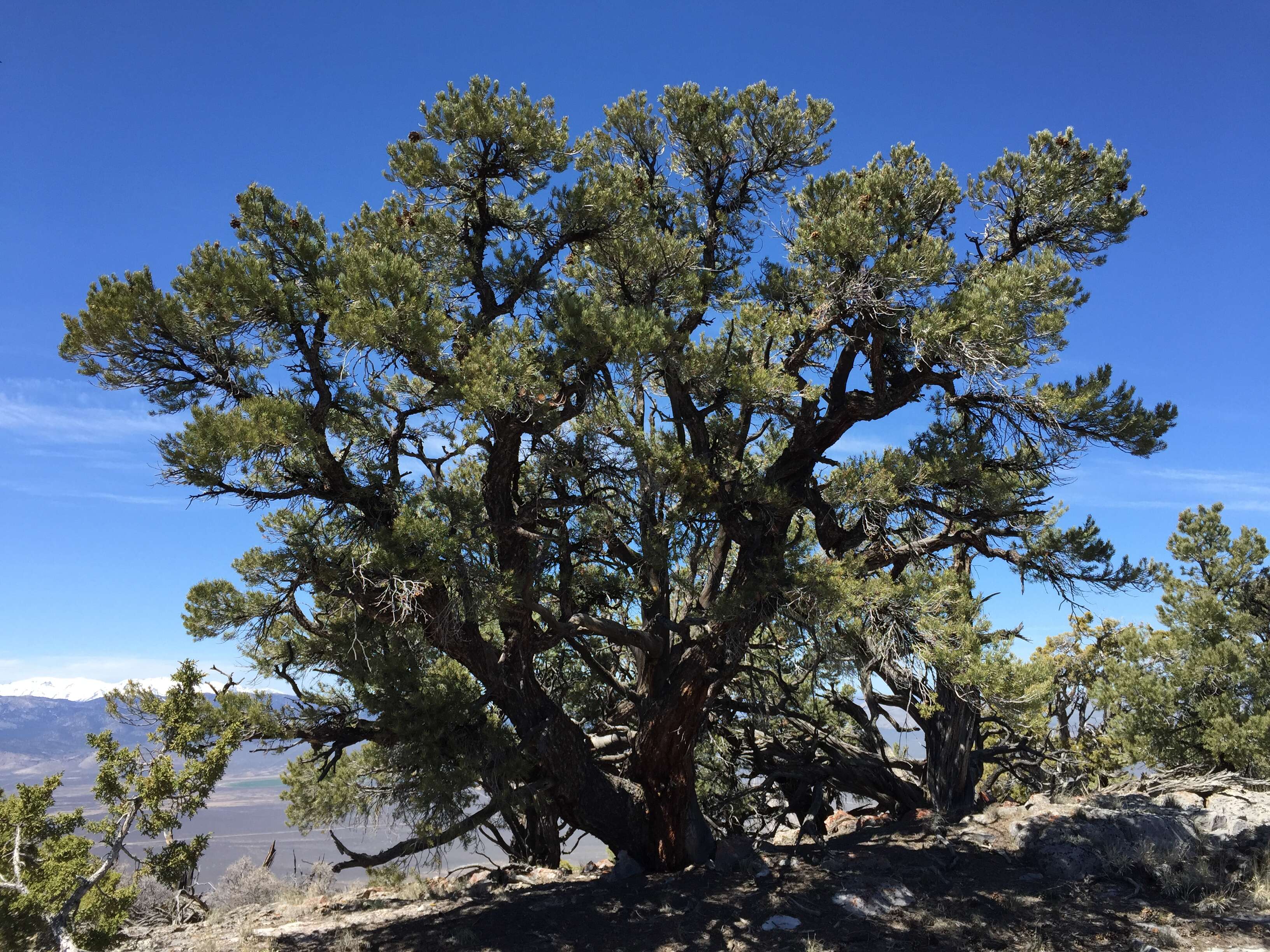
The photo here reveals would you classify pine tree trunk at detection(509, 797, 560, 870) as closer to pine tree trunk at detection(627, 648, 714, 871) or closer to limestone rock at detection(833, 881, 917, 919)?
pine tree trunk at detection(627, 648, 714, 871)

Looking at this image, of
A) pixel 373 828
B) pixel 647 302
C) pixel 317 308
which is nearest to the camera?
pixel 317 308

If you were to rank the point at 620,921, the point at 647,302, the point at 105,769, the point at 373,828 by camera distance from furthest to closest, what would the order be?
1. the point at 373,828
2. the point at 647,302
3. the point at 620,921
4. the point at 105,769

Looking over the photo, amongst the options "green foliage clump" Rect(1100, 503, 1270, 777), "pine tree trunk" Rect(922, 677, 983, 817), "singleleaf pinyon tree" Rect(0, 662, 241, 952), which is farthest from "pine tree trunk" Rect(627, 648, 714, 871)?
"green foliage clump" Rect(1100, 503, 1270, 777)

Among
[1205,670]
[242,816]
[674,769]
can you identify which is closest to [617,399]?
[674,769]

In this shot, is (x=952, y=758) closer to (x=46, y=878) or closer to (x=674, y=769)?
(x=674, y=769)

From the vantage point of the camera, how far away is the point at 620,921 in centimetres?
795

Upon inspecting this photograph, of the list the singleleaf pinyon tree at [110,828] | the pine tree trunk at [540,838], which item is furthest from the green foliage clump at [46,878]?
A: the pine tree trunk at [540,838]

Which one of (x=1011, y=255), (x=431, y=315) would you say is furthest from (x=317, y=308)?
(x=1011, y=255)

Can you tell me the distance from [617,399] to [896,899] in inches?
246

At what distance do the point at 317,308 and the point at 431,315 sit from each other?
4.03 feet

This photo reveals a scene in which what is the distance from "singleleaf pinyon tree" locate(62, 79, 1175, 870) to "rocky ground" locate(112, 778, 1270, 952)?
142 cm

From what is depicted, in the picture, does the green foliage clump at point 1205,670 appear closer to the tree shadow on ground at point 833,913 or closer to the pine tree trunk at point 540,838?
the tree shadow on ground at point 833,913

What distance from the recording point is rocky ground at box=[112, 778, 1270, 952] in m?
7.29

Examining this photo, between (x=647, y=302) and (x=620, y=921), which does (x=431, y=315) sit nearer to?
(x=647, y=302)
